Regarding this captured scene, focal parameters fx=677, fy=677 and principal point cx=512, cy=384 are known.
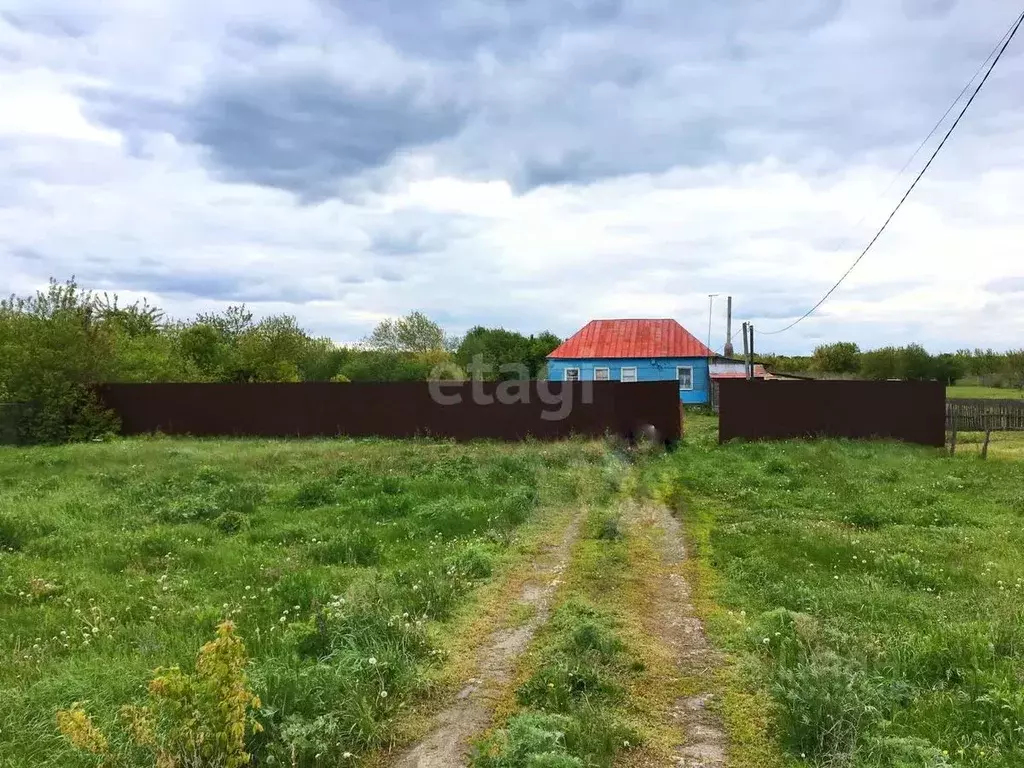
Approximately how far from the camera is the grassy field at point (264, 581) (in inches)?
133

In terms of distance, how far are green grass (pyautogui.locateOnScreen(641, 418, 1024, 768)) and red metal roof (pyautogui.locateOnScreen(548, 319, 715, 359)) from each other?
2155 centimetres

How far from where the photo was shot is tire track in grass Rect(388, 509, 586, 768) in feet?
10.5

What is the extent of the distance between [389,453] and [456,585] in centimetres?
823

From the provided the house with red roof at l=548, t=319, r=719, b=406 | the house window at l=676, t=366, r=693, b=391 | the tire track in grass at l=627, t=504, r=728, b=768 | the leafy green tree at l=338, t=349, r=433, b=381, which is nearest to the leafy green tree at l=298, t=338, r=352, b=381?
the leafy green tree at l=338, t=349, r=433, b=381

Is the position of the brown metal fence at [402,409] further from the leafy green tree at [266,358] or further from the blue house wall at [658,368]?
the blue house wall at [658,368]

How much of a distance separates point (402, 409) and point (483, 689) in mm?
13342

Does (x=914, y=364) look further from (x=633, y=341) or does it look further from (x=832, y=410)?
(x=832, y=410)

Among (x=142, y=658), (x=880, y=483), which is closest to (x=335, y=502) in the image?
(x=142, y=658)

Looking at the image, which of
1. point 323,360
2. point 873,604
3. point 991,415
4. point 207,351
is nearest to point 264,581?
point 873,604

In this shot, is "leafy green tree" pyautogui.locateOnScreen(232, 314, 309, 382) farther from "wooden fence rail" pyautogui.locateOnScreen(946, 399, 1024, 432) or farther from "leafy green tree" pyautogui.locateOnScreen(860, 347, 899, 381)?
"leafy green tree" pyautogui.locateOnScreen(860, 347, 899, 381)

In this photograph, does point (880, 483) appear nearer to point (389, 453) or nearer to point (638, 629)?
point (638, 629)

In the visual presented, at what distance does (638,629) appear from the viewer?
15.2ft

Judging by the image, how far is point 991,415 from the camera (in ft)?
66.9

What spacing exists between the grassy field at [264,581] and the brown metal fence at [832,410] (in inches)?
213
